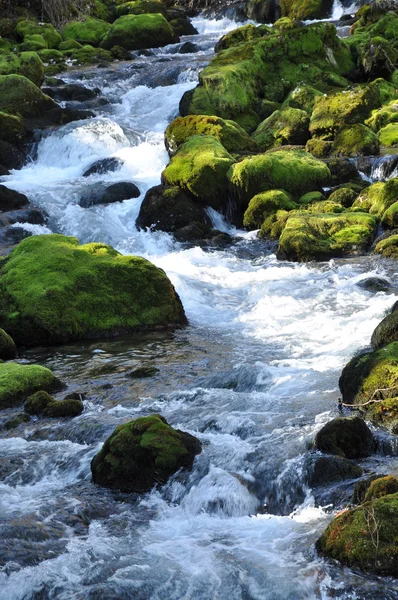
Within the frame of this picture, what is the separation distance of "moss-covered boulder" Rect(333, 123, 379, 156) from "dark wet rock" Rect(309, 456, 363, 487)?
49.7ft

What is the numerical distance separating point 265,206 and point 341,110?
582 cm

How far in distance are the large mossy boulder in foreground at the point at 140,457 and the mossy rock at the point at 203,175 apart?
12.3 m

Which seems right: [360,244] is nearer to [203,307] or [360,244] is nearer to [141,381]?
[203,307]

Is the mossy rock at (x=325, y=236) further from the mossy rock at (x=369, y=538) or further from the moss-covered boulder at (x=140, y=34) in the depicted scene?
the moss-covered boulder at (x=140, y=34)

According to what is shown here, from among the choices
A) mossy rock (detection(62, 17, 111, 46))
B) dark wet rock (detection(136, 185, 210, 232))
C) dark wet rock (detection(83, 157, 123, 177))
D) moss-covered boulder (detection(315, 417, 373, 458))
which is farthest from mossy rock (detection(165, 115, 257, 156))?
mossy rock (detection(62, 17, 111, 46))

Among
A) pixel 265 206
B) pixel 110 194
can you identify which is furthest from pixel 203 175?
pixel 110 194

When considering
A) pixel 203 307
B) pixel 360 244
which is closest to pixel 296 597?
pixel 203 307

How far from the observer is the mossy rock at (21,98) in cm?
2742

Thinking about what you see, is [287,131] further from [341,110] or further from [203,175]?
[203,175]

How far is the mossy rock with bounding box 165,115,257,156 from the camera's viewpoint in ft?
76.0

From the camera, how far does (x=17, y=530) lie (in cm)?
745

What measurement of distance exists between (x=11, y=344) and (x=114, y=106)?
62.2 ft

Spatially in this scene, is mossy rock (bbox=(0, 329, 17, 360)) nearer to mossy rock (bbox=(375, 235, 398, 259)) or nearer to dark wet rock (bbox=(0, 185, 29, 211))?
mossy rock (bbox=(375, 235, 398, 259))

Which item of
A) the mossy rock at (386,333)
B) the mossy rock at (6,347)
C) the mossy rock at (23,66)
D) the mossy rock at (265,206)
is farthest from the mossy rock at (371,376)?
the mossy rock at (23,66)
